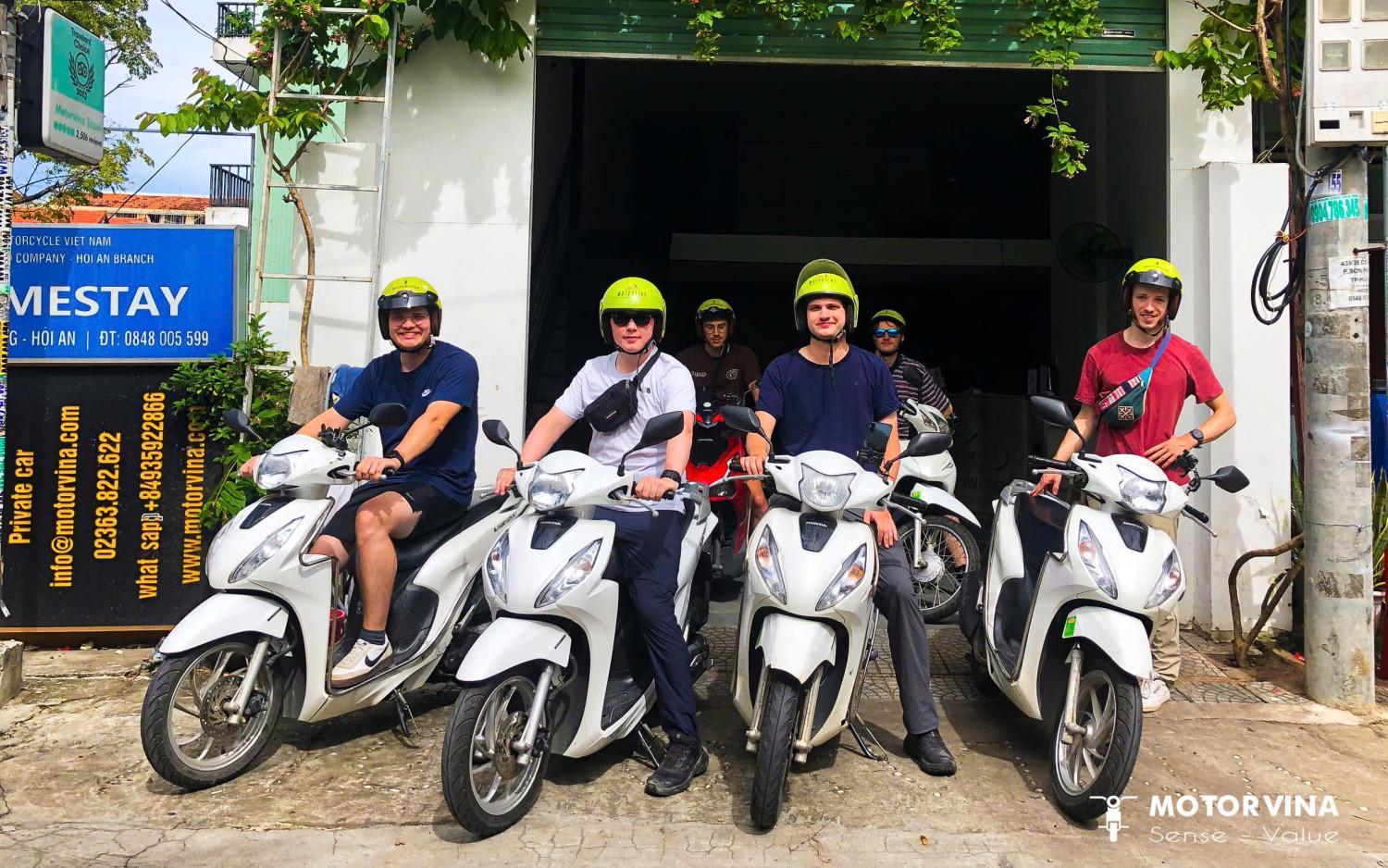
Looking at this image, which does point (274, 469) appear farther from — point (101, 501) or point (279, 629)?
point (101, 501)

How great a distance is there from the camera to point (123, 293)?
537 cm

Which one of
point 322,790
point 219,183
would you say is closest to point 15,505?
point 322,790

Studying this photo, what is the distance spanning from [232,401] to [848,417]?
3.24m

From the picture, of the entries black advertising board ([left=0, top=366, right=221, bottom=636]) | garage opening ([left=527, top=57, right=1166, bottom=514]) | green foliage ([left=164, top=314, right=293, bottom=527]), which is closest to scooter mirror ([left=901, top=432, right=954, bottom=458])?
green foliage ([left=164, top=314, right=293, bottom=527])

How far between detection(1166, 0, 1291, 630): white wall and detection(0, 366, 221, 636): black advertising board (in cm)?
536

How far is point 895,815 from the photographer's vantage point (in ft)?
11.4

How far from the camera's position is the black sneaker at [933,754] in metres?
3.79

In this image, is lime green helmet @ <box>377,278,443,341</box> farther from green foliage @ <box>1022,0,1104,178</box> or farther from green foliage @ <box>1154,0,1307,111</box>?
green foliage @ <box>1154,0,1307,111</box>

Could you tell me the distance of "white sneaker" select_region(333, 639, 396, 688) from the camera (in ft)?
12.6

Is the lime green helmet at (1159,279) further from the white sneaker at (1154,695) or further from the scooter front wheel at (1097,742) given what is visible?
the scooter front wheel at (1097,742)

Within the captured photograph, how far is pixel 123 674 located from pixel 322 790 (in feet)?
6.35

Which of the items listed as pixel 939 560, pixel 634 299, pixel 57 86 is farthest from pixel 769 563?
pixel 57 86

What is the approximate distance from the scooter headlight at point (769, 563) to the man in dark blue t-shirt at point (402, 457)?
54.4 inches

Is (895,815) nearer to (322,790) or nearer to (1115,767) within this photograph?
(1115,767)
